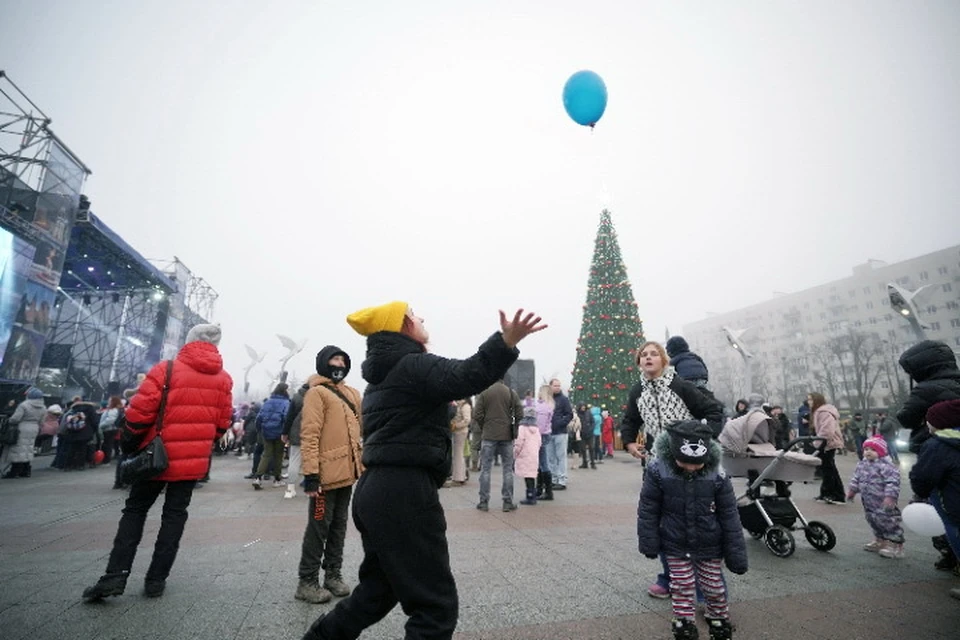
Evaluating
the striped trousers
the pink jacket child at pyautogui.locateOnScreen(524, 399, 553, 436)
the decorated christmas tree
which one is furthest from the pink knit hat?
the decorated christmas tree

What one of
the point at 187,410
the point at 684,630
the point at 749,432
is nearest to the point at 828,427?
the point at 749,432

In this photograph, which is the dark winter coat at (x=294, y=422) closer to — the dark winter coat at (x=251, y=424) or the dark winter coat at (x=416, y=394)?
the dark winter coat at (x=416, y=394)

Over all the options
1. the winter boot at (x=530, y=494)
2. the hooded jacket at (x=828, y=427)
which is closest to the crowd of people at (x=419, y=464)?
the hooded jacket at (x=828, y=427)

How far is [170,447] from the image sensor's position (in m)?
3.57

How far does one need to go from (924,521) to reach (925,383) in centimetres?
142

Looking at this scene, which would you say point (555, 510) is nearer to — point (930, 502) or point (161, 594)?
point (930, 502)

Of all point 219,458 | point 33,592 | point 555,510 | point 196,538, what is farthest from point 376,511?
point 219,458

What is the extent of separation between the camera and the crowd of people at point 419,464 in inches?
79.5

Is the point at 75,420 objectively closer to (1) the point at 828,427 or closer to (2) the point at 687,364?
(2) the point at 687,364

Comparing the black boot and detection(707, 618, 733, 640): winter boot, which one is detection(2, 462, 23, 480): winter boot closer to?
the black boot

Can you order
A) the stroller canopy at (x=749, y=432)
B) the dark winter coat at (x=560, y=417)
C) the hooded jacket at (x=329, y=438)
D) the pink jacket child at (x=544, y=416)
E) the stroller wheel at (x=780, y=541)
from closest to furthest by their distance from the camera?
the hooded jacket at (x=329, y=438)
the stroller wheel at (x=780, y=541)
the stroller canopy at (x=749, y=432)
the pink jacket child at (x=544, y=416)
the dark winter coat at (x=560, y=417)

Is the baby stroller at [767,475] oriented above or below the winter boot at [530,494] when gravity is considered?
above

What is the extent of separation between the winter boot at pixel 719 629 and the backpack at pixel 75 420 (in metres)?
14.0

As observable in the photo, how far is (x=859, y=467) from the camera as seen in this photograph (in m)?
5.28
